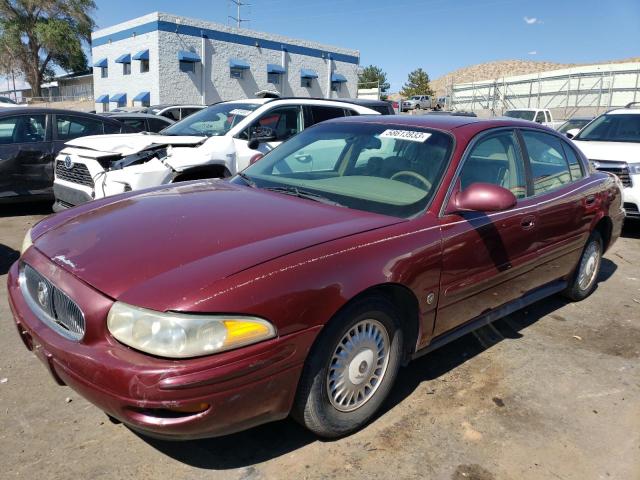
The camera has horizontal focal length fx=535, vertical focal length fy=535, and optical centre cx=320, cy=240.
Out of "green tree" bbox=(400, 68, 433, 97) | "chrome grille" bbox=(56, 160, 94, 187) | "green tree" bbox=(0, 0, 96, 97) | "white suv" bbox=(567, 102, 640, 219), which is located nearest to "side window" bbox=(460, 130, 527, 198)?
"white suv" bbox=(567, 102, 640, 219)

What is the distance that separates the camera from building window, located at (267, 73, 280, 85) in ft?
113

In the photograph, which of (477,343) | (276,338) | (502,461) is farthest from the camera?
(477,343)

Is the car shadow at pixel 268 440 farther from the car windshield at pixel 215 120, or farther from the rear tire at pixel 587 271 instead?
the car windshield at pixel 215 120

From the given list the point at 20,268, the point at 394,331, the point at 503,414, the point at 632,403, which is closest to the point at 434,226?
the point at 394,331

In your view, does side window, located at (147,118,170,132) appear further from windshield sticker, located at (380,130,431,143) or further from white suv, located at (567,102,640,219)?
windshield sticker, located at (380,130,431,143)

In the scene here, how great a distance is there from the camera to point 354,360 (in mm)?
2688

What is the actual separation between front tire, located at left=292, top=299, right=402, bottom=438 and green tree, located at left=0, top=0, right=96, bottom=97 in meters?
47.7

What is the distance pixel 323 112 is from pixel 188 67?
24899 millimetres

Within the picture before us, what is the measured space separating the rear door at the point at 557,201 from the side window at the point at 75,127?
20.8 ft

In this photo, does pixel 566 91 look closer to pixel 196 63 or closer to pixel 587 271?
pixel 196 63

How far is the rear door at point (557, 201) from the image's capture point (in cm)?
391

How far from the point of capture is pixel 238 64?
3188cm

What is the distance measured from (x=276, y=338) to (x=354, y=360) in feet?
1.98

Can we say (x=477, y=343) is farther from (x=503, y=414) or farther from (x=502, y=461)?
(x=502, y=461)
